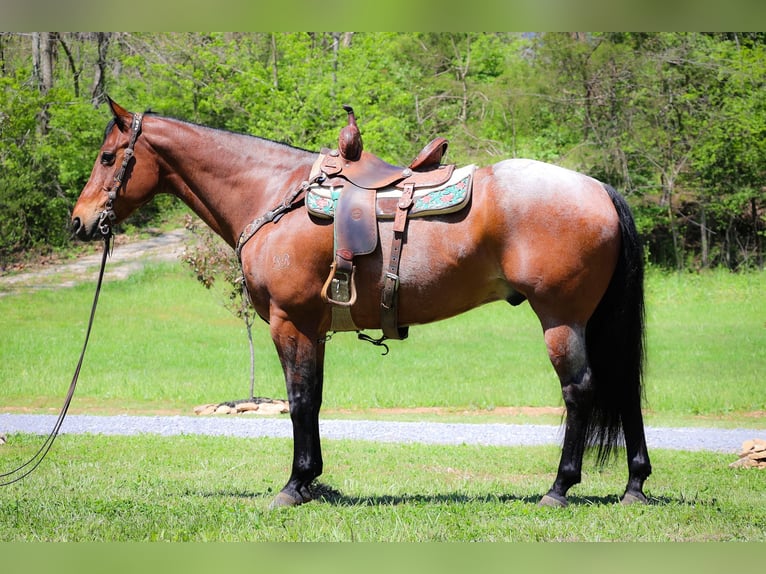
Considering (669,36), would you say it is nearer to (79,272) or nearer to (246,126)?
(246,126)

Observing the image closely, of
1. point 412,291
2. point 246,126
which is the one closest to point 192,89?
point 246,126

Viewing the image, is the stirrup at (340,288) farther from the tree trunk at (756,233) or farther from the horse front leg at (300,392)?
the tree trunk at (756,233)

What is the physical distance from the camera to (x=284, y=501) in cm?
543

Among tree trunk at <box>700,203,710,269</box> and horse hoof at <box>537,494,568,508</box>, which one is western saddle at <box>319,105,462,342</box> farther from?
tree trunk at <box>700,203,710,269</box>

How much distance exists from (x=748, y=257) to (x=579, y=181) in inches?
786

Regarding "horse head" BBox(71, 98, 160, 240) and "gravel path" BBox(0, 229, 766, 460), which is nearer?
"horse head" BBox(71, 98, 160, 240)

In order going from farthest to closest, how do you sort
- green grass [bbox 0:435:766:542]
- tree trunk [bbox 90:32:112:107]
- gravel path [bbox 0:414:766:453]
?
tree trunk [bbox 90:32:112:107] < gravel path [bbox 0:414:766:453] < green grass [bbox 0:435:766:542]

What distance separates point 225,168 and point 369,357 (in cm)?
1160

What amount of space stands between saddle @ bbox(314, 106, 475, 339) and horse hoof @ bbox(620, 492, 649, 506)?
1.83m

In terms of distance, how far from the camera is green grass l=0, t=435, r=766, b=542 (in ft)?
15.5

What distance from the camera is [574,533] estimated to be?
462 centimetres

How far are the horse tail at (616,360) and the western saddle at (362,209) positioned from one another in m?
1.21

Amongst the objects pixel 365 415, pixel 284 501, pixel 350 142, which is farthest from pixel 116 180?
pixel 365 415

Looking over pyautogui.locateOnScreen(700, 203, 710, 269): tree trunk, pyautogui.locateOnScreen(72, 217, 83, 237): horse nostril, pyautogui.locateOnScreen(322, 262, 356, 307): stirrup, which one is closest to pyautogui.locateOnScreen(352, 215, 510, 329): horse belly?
pyautogui.locateOnScreen(322, 262, 356, 307): stirrup
